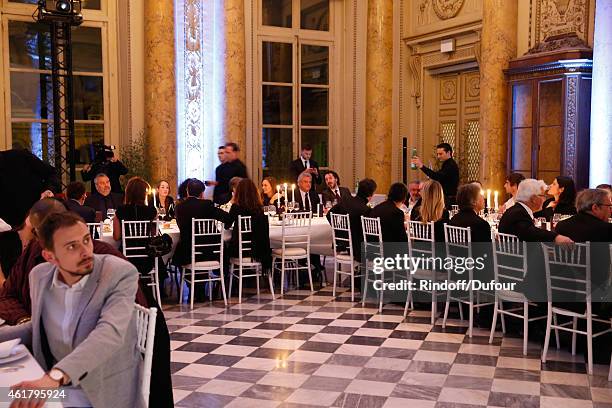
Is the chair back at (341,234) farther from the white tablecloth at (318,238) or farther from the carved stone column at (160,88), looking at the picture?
the carved stone column at (160,88)

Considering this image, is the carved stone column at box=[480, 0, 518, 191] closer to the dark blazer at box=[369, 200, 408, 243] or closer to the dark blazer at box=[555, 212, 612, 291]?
the dark blazer at box=[369, 200, 408, 243]

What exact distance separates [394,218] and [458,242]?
107 centimetres

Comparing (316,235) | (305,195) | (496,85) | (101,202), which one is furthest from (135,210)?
(496,85)

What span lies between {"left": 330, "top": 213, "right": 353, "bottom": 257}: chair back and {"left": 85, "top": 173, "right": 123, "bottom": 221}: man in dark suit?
2.56 metres

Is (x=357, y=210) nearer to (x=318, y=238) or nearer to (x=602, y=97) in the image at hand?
(x=318, y=238)

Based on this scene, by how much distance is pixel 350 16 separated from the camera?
13.0 metres

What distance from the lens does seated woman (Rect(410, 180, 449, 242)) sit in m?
6.59

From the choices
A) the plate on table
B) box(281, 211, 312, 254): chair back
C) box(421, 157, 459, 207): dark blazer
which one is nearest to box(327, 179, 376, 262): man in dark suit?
box(281, 211, 312, 254): chair back

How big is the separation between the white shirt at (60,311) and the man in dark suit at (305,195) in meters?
6.34

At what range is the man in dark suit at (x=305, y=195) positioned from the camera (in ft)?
29.8

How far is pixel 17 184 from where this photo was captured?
6559 mm

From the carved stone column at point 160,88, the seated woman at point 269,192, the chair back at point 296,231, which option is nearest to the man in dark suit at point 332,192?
the seated woman at point 269,192

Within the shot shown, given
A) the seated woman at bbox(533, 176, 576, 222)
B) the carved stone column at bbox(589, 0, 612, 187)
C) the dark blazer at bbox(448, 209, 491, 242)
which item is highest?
the carved stone column at bbox(589, 0, 612, 187)

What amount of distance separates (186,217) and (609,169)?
546cm
